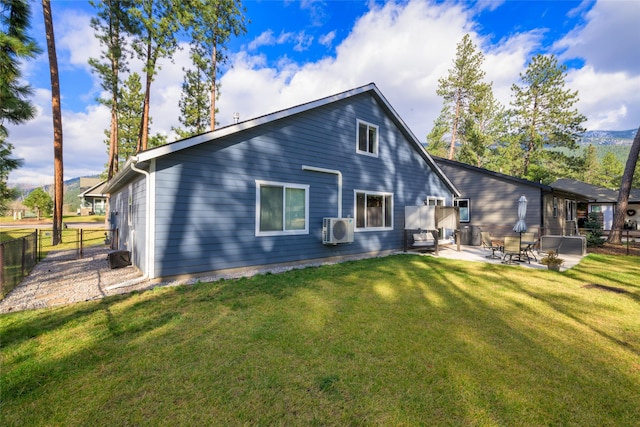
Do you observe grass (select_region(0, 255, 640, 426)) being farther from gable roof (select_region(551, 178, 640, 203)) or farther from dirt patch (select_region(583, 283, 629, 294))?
gable roof (select_region(551, 178, 640, 203))

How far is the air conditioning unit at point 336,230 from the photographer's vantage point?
809 cm

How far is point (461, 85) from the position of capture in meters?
24.8

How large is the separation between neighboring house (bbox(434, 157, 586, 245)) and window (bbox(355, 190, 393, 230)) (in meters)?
5.94

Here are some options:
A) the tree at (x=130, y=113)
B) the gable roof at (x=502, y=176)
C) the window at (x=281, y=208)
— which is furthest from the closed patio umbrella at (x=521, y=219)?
the tree at (x=130, y=113)

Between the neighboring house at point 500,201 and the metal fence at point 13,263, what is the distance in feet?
51.5

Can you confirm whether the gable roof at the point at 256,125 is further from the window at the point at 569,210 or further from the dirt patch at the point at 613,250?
the window at the point at 569,210

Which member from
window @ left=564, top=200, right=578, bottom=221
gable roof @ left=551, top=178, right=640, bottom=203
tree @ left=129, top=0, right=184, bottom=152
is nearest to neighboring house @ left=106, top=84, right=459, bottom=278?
tree @ left=129, top=0, right=184, bottom=152

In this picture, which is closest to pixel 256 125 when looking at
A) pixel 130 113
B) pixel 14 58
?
pixel 14 58

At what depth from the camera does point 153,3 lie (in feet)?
46.5

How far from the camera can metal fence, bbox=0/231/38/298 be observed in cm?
476

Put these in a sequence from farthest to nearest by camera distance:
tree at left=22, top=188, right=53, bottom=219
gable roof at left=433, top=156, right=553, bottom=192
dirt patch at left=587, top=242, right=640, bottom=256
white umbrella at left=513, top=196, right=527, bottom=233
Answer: tree at left=22, top=188, right=53, bottom=219 → gable roof at left=433, top=156, right=553, bottom=192 → dirt patch at left=587, top=242, right=640, bottom=256 → white umbrella at left=513, top=196, right=527, bottom=233

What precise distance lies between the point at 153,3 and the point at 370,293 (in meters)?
18.0

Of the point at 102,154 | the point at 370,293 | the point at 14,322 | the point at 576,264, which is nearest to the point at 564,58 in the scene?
the point at 576,264

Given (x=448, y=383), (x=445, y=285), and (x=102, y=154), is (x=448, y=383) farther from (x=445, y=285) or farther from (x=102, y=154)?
(x=102, y=154)
